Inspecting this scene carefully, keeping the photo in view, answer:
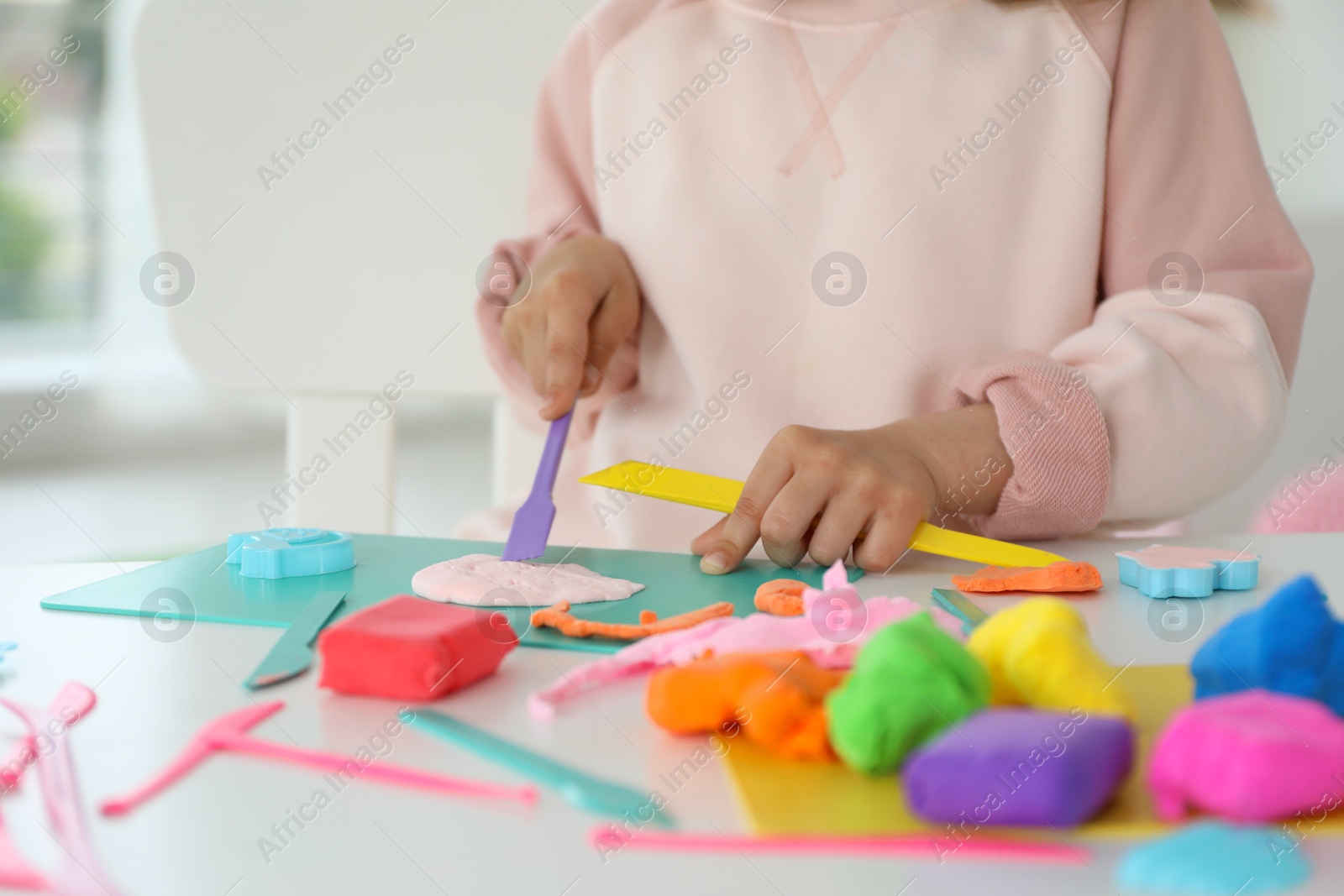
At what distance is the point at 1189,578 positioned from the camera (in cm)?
53

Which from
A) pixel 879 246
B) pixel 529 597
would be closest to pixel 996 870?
pixel 529 597

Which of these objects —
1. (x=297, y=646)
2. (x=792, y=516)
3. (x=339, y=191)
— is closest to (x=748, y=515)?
(x=792, y=516)

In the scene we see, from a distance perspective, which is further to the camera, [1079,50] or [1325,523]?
[1325,523]

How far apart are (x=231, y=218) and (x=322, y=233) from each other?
0.08 m

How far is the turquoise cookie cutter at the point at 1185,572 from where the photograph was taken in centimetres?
53

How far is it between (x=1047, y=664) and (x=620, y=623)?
191mm

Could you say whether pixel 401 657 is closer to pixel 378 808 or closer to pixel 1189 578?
pixel 378 808

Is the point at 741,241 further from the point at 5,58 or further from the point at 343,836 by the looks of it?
the point at 5,58

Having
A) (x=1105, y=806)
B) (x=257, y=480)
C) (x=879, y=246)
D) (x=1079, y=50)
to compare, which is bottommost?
(x=257, y=480)

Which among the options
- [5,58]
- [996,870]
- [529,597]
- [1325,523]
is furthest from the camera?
[5,58]

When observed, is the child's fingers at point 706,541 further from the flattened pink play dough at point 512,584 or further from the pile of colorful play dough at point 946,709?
the pile of colorful play dough at point 946,709

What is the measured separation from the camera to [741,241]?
34.2 inches

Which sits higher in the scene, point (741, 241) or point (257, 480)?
point (741, 241)

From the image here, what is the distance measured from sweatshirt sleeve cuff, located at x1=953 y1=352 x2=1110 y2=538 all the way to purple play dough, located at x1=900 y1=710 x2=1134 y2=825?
373mm
